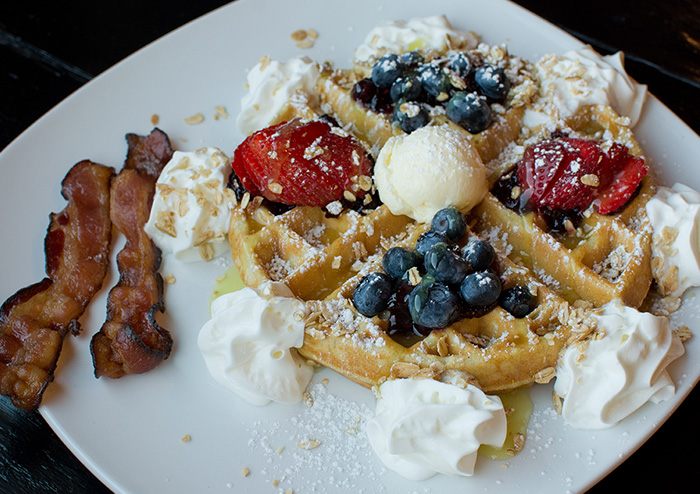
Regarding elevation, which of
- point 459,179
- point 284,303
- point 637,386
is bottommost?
point 637,386

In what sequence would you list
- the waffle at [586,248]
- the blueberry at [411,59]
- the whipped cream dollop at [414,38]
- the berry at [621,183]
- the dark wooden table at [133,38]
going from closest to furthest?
the waffle at [586,248], the berry at [621,183], the blueberry at [411,59], the whipped cream dollop at [414,38], the dark wooden table at [133,38]

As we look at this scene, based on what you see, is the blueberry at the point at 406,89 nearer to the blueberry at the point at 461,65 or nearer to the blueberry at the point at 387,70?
the blueberry at the point at 387,70

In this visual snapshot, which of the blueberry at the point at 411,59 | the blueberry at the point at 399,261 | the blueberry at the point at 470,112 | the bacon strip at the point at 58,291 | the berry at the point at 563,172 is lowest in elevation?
the bacon strip at the point at 58,291

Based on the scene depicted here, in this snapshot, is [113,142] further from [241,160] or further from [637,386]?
[637,386]

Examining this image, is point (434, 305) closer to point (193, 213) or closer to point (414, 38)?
point (193, 213)

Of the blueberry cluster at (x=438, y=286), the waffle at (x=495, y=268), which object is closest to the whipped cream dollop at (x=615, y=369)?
the waffle at (x=495, y=268)

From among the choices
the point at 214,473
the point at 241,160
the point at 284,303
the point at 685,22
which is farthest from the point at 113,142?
the point at 685,22
